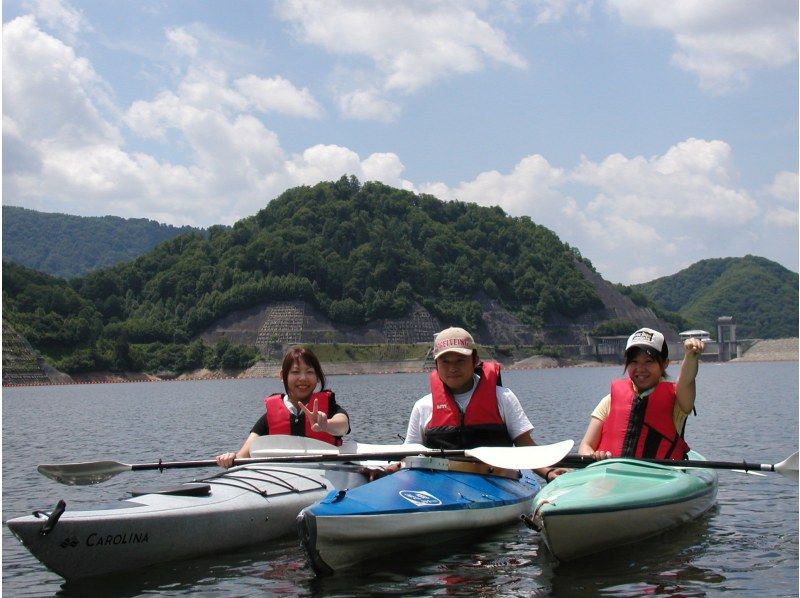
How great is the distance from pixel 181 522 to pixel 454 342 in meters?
3.39

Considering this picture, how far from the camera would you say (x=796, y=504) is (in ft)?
42.6

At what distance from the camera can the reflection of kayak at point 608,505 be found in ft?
27.9

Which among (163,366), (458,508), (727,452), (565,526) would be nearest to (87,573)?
(458,508)

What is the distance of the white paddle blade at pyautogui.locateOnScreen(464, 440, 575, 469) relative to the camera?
9.02 m

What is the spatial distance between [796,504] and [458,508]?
645cm

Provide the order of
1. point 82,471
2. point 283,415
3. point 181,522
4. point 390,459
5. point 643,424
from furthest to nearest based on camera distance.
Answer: point 283,415
point 82,471
point 643,424
point 390,459
point 181,522

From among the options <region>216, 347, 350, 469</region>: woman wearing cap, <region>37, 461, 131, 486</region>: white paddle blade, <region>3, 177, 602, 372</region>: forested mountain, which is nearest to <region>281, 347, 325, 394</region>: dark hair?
<region>216, 347, 350, 469</region>: woman wearing cap

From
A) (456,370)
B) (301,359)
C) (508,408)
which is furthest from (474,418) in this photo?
(301,359)

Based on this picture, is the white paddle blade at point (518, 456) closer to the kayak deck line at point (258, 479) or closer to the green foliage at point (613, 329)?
the kayak deck line at point (258, 479)

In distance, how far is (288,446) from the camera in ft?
34.3

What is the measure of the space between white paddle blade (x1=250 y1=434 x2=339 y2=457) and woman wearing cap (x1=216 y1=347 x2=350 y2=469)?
0.14 metres

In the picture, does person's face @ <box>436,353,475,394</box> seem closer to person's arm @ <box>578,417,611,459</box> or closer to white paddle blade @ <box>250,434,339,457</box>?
person's arm @ <box>578,417,611,459</box>

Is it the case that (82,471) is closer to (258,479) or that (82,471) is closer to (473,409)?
(258,479)

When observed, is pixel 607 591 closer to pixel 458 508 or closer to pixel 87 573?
pixel 458 508
